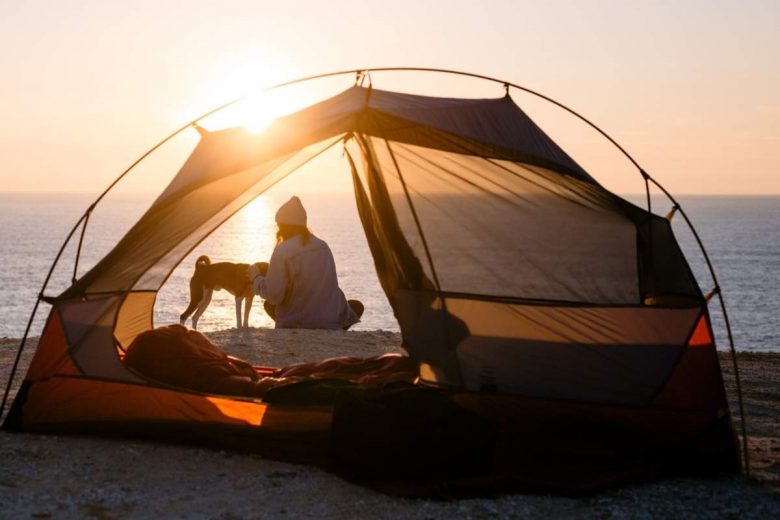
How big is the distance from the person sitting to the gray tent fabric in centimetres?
273

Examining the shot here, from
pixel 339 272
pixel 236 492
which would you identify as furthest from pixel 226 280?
pixel 339 272

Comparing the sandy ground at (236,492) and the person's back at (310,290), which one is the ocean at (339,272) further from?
the sandy ground at (236,492)

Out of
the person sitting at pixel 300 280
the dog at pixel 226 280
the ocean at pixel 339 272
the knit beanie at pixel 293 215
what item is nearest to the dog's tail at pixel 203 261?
the dog at pixel 226 280

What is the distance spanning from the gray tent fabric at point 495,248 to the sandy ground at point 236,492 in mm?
830

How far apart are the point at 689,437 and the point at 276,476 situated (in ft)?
8.54

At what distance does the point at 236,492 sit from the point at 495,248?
2.60 m

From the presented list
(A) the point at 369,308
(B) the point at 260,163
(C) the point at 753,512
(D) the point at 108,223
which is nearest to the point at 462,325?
(B) the point at 260,163

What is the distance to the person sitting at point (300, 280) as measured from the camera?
11008mm

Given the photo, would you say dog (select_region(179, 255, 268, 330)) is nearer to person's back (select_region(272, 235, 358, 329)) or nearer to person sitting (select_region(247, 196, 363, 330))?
person sitting (select_region(247, 196, 363, 330))

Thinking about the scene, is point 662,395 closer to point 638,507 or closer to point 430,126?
point 638,507

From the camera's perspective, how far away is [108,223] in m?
138

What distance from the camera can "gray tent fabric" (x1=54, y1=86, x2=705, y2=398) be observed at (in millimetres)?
7562

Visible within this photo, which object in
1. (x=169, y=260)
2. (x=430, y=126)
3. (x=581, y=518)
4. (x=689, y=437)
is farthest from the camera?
(x=169, y=260)

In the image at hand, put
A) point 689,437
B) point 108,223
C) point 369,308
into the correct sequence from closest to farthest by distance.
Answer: point 689,437 → point 369,308 → point 108,223
